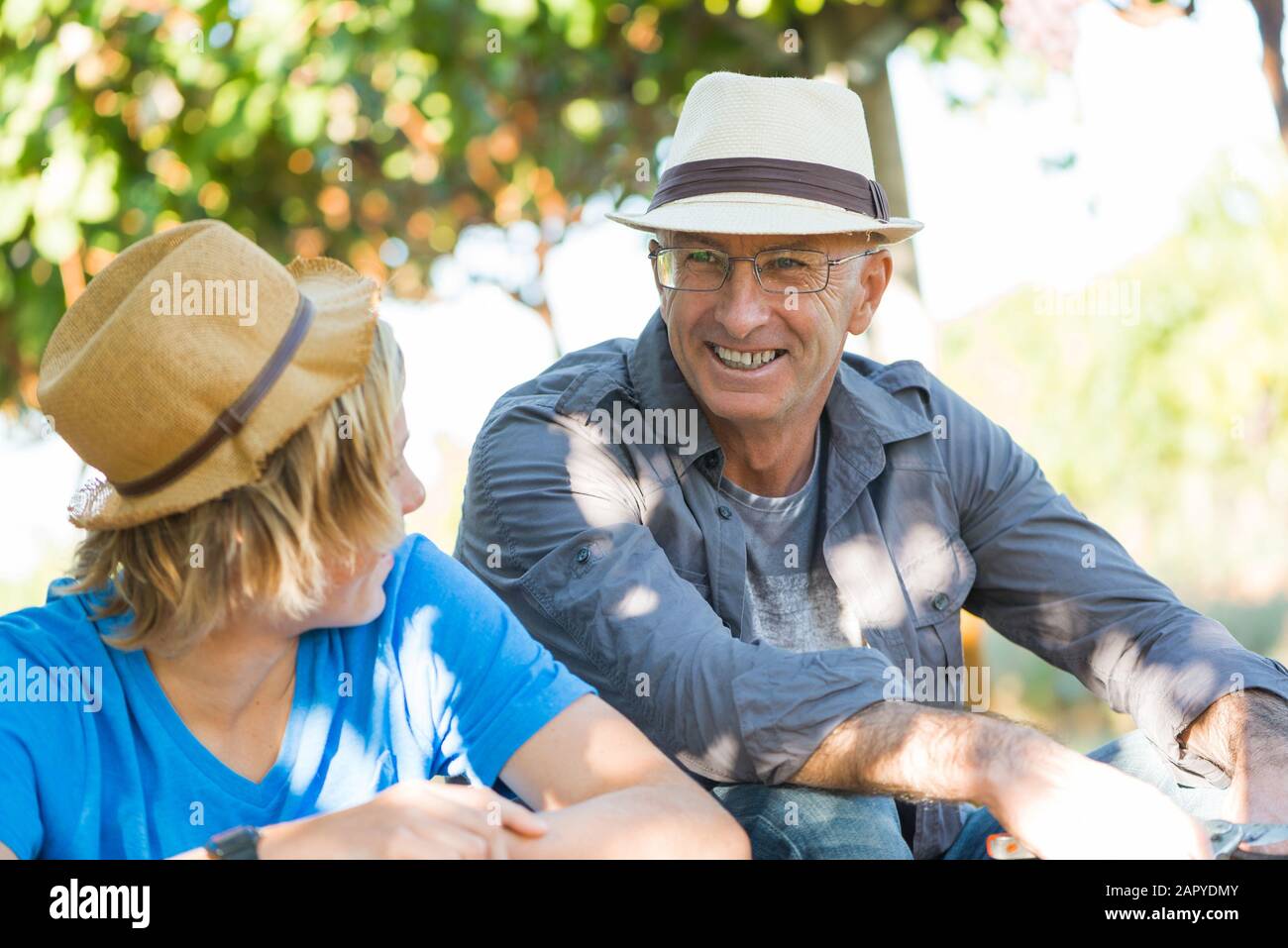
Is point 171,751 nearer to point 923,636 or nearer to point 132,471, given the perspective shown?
point 132,471

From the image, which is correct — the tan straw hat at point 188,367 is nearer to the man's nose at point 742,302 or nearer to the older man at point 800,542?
the older man at point 800,542

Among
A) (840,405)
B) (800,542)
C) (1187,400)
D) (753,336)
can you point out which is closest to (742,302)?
(753,336)

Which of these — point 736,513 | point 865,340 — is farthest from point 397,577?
point 865,340

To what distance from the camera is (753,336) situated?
9.71ft

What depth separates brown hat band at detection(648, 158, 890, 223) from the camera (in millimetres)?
2988

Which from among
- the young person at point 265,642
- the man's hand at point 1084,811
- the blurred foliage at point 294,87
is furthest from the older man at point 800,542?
the blurred foliage at point 294,87

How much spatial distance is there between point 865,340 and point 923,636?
2.10 metres

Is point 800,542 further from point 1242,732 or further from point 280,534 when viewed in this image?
point 280,534

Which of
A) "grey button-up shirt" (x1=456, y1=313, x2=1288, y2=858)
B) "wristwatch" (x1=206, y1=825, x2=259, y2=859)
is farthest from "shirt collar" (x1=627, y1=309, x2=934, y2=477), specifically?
A: "wristwatch" (x1=206, y1=825, x2=259, y2=859)

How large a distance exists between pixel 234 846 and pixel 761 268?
1687 mm

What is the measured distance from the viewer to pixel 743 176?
118 inches

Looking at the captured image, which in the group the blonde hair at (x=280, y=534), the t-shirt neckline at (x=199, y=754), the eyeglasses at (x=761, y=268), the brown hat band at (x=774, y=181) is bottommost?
the t-shirt neckline at (x=199, y=754)

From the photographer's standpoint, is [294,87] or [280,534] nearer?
[280,534]

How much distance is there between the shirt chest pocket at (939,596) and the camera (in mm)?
3127
